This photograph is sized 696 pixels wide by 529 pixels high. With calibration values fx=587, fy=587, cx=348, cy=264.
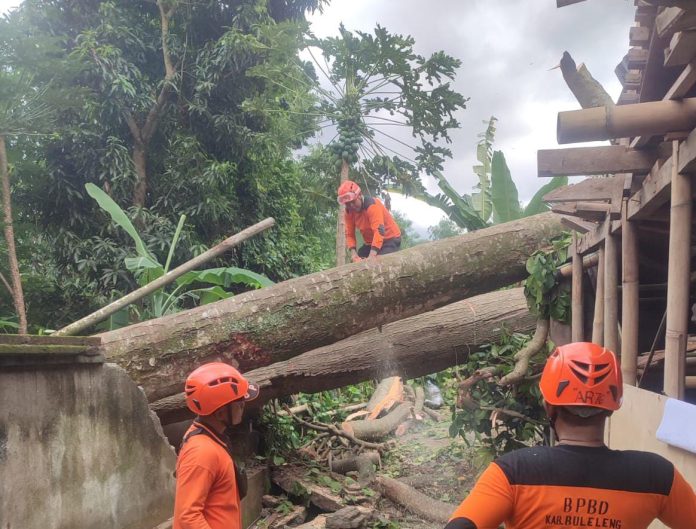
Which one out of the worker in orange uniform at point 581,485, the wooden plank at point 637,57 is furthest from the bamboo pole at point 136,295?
the worker in orange uniform at point 581,485

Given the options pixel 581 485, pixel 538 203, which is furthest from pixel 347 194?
pixel 581 485

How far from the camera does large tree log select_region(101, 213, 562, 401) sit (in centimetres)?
482

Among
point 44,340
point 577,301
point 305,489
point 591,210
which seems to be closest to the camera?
point 44,340

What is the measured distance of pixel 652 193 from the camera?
2.68 meters

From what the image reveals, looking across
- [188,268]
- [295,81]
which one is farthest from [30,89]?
[188,268]

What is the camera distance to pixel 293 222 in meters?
13.5

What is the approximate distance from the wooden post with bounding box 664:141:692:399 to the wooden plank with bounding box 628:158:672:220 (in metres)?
0.14

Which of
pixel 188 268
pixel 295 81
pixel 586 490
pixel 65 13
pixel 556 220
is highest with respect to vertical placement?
pixel 65 13

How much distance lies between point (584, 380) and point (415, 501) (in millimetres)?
5086

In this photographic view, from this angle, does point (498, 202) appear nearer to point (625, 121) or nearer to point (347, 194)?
point (347, 194)

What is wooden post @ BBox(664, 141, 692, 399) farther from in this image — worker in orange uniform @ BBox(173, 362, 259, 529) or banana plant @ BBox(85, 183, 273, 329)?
banana plant @ BBox(85, 183, 273, 329)

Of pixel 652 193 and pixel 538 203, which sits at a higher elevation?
pixel 538 203

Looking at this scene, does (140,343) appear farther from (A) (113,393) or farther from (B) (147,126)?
(B) (147,126)

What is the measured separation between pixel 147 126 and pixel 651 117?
1073cm
